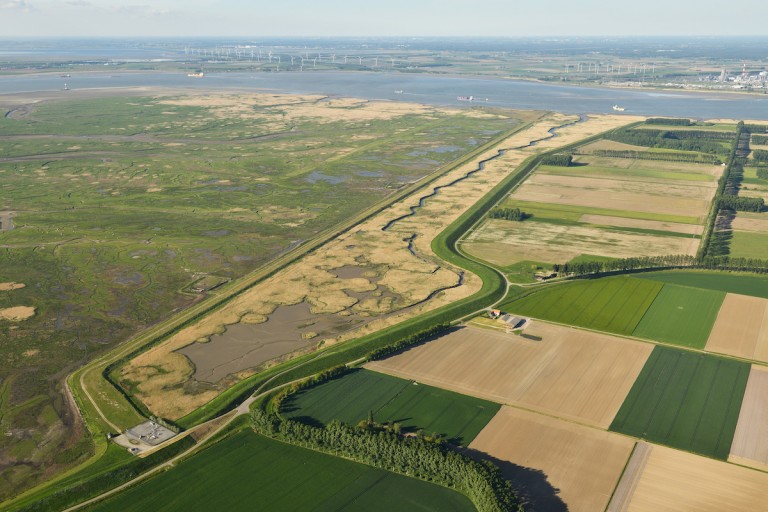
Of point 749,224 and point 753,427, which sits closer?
point 753,427

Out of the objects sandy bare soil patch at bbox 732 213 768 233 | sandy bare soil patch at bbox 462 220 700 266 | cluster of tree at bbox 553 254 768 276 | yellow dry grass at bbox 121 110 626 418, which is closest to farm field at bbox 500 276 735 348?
cluster of tree at bbox 553 254 768 276

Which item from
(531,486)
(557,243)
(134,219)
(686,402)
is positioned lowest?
(531,486)

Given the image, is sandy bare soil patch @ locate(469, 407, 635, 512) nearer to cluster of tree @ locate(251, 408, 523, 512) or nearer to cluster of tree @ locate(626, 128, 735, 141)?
cluster of tree @ locate(251, 408, 523, 512)

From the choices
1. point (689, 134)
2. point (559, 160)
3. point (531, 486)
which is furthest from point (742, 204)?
point (531, 486)

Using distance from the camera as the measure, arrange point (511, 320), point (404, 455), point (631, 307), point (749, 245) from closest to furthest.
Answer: point (404, 455) → point (511, 320) → point (631, 307) → point (749, 245)

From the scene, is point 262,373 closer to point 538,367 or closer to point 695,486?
point 538,367

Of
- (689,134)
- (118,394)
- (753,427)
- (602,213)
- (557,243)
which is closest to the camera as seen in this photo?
(753,427)
